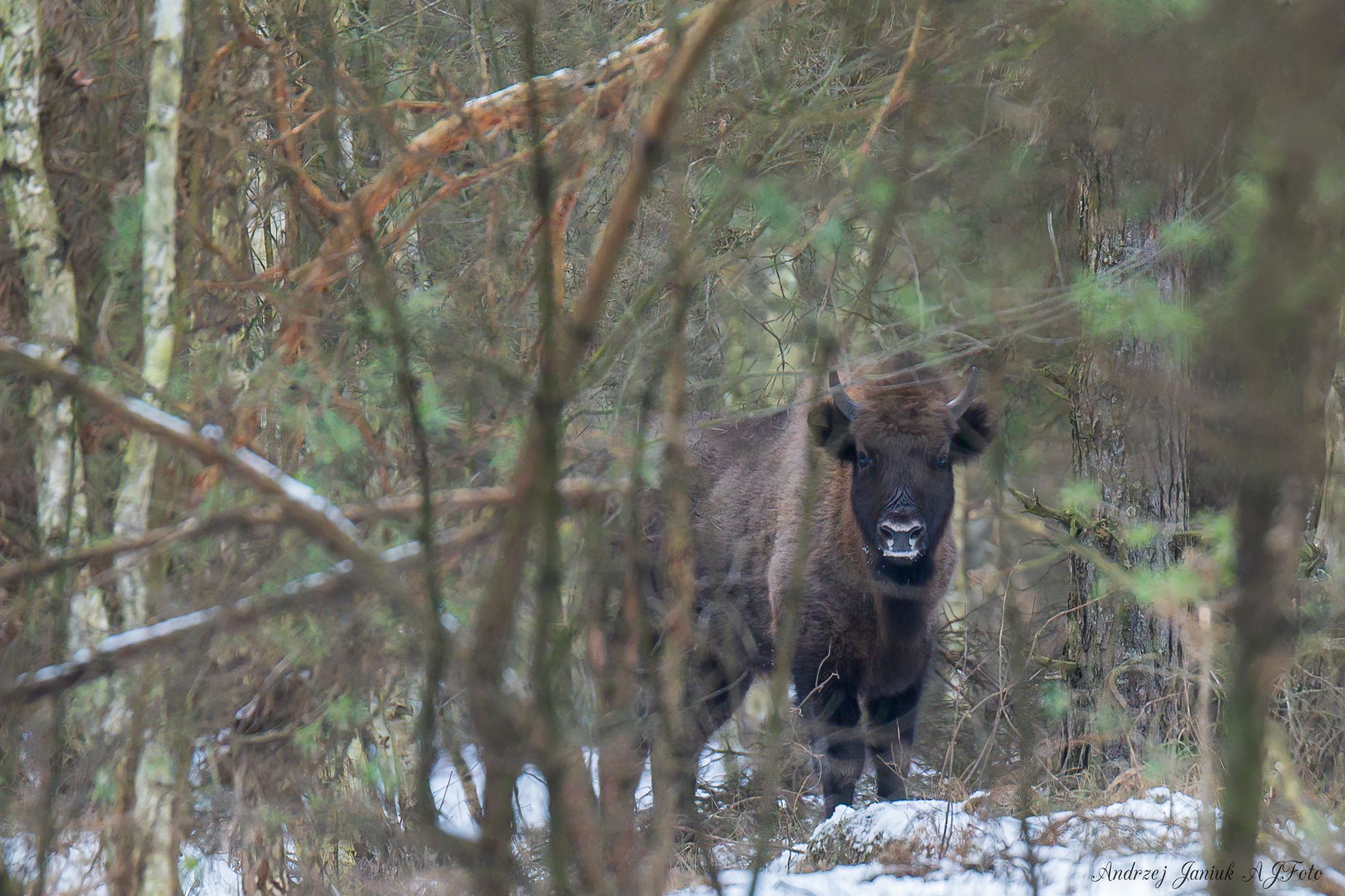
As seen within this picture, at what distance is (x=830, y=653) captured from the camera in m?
7.07

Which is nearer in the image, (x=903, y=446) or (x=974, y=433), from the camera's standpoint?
(x=903, y=446)

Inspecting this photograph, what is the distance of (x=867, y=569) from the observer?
23.4ft

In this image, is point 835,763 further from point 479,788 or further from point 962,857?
point 479,788

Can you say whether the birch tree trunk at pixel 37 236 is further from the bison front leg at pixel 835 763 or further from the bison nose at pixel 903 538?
the bison nose at pixel 903 538

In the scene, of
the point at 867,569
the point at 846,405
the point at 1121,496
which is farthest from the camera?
the point at 867,569

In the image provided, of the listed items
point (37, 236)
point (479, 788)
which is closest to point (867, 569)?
point (479, 788)

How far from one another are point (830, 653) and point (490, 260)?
406 cm

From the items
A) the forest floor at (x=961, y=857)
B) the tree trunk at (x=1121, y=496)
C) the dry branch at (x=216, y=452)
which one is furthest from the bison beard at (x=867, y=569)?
the dry branch at (x=216, y=452)

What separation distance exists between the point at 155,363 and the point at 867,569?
4.64m

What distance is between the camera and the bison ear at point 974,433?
7199mm

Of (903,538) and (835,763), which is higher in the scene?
(903,538)

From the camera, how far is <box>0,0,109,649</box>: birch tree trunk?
3.75 metres

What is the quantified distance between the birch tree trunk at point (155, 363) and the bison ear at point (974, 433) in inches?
191

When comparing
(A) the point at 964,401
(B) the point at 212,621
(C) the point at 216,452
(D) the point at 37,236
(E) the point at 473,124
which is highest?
(E) the point at 473,124
